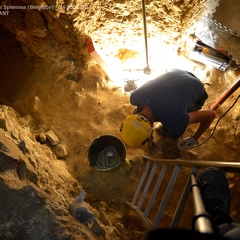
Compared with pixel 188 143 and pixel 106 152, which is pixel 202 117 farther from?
pixel 106 152

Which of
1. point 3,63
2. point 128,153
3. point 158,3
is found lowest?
point 128,153

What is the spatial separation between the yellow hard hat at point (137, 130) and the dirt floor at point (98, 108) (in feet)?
2.76

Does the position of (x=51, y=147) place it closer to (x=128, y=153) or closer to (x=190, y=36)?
(x=128, y=153)

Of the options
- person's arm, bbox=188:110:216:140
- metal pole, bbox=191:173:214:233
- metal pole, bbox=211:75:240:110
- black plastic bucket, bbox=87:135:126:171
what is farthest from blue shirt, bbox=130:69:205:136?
metal pole, bbox=191:173:214:233

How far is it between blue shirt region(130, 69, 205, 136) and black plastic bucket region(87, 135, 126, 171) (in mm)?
800

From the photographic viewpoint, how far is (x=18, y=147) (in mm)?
2508

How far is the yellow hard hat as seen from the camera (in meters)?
2.63

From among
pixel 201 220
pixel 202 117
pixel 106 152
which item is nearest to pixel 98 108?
pixel 106 152

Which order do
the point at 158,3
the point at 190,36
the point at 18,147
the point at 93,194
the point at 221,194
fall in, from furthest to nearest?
the point at 190,36
the point at 158,3
the point at 93,194
the point at 18,147
the point at 221,194

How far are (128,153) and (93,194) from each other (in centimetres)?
83

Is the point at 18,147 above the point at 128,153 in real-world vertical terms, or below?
above

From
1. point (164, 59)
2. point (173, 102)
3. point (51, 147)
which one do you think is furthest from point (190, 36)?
point (51, 147)

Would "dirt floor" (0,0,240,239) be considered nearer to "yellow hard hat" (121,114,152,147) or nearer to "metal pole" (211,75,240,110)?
"metal pole" (211,75,240,110)

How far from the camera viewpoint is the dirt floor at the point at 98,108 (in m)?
3.21
